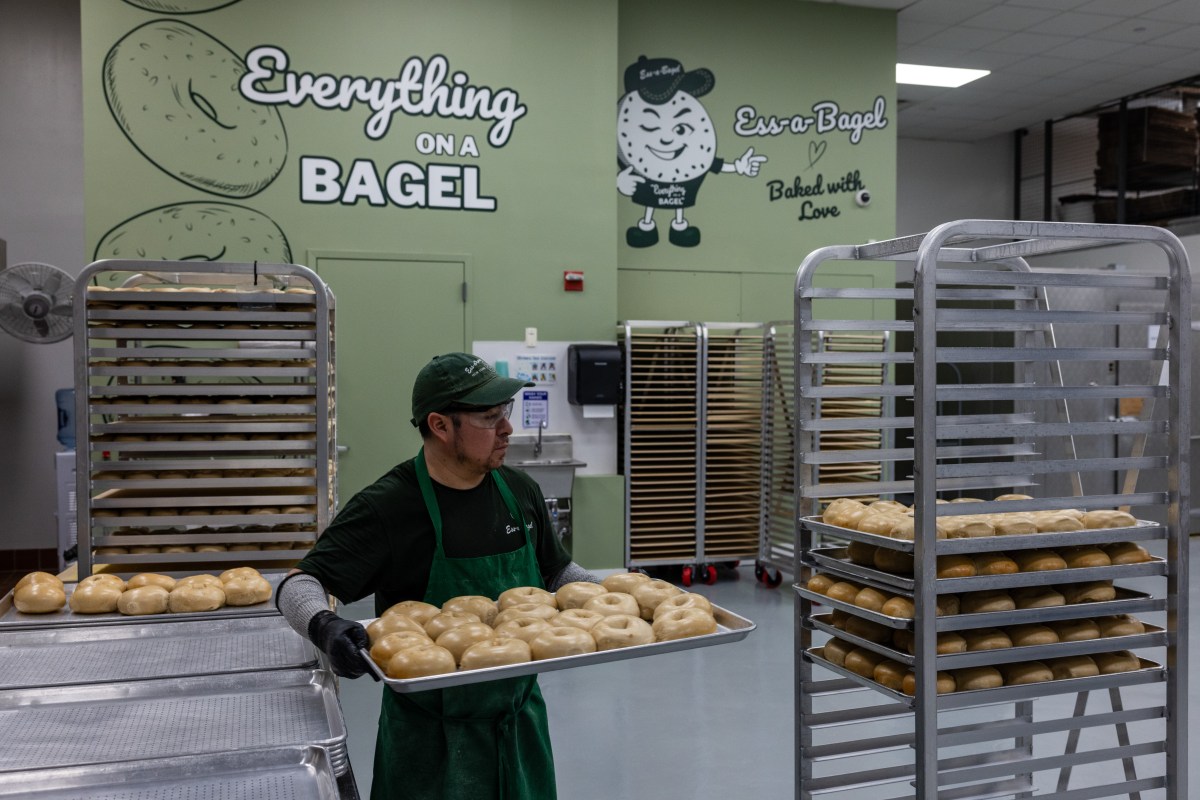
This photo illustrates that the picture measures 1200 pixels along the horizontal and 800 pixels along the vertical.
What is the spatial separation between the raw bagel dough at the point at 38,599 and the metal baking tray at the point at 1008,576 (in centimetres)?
217

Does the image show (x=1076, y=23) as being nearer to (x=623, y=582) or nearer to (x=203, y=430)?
(x=623, y=582)

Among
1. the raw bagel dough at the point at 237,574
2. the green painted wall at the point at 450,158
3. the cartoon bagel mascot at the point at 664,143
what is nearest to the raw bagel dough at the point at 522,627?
the raw bagel dough at the point at 237,574

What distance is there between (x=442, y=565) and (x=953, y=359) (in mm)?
1374

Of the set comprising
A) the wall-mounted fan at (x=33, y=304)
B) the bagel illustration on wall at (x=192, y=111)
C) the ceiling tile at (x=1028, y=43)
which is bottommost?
the wall-mounted fan at (x=33, y=304)

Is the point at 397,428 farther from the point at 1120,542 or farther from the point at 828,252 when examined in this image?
the point at 1120,542

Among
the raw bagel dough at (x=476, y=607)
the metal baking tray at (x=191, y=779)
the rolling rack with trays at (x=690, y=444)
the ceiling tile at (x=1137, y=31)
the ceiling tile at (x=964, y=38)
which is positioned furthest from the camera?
the ceiling tile at (x=964, y=38)

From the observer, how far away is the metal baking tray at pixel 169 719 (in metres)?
1.80

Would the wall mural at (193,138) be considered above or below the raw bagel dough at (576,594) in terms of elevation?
above

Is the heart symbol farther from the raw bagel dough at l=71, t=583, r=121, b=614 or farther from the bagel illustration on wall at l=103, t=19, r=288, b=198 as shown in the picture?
the raw bagel dough at l=71, t=583, r=121, b=614

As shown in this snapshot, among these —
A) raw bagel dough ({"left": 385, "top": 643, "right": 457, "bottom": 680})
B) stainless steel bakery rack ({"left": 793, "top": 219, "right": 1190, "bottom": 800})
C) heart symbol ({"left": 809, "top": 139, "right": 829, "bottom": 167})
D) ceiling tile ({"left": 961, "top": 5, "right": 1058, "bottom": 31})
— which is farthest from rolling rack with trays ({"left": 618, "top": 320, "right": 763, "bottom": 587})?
raw bagel dough ({"left": 385, "top": 643, "right": 457, "bottom": 680})

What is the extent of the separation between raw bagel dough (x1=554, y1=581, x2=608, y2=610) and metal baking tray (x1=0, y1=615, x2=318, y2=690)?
0.59m

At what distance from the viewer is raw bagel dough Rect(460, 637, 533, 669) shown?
1.92m

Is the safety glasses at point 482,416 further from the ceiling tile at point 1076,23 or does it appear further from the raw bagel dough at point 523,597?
the ceiling tile at point 1076,23

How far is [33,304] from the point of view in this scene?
6148 mm
